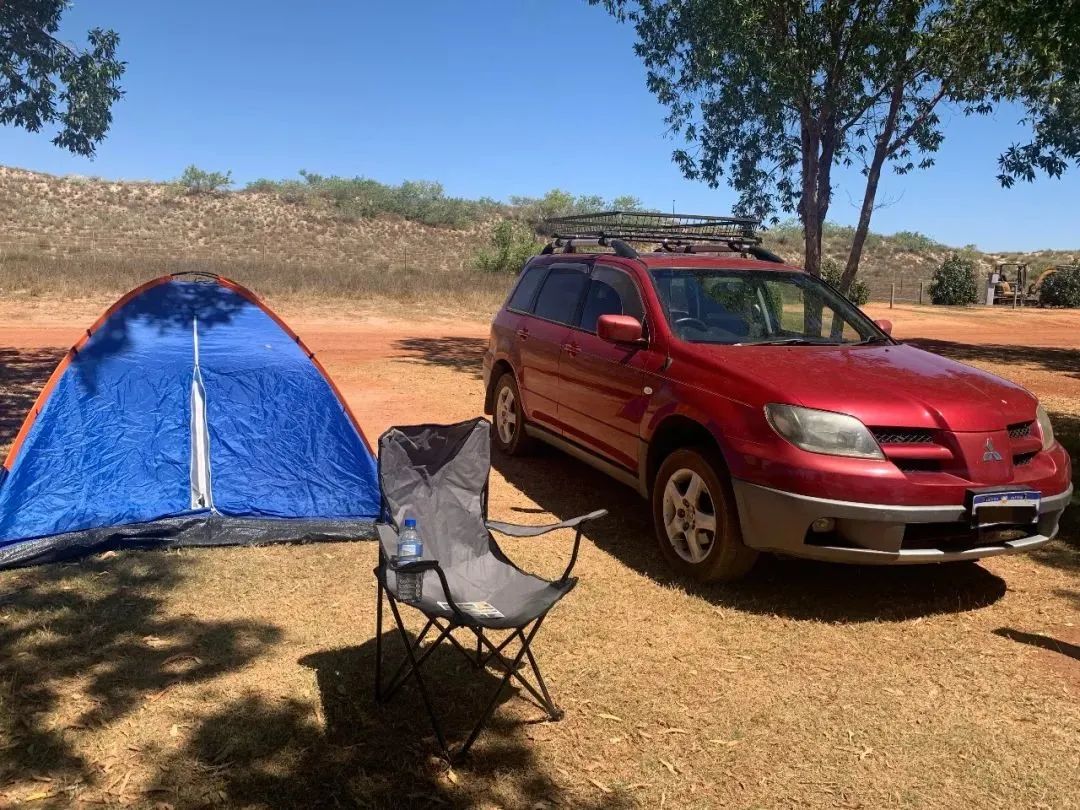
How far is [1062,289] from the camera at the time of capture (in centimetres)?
3541

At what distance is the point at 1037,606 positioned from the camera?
4.97 metres

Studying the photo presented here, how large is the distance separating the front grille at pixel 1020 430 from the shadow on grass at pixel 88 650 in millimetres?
3865

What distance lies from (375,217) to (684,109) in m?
39.8

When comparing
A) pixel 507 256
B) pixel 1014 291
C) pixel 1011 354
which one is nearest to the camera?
pixel 1011 354

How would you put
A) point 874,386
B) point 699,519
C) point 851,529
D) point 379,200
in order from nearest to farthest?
1. point 851,529
2. point 874,386
3. point 699,519
4. point 379,200

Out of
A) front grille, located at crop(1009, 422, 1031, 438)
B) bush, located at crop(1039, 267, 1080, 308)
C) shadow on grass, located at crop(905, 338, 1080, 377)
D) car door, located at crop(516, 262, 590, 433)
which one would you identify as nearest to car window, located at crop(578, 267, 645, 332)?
car door, located at crop(516, 262, 590, 433)

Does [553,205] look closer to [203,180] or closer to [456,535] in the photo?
[203,180]

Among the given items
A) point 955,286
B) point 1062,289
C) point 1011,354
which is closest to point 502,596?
point 1011,354

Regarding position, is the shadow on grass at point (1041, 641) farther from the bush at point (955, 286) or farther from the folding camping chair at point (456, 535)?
the bush at point (955, 286)

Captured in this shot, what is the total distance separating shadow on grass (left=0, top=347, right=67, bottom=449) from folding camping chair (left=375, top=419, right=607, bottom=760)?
4.78 m

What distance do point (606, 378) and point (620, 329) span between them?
1.75ft

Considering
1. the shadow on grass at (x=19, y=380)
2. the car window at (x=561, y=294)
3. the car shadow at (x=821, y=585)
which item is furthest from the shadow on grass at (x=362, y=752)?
the shadow on grass at (x=19, y=380)

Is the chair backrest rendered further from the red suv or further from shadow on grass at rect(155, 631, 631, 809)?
the red suv

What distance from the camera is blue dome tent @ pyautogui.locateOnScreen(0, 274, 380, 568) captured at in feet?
17.5
